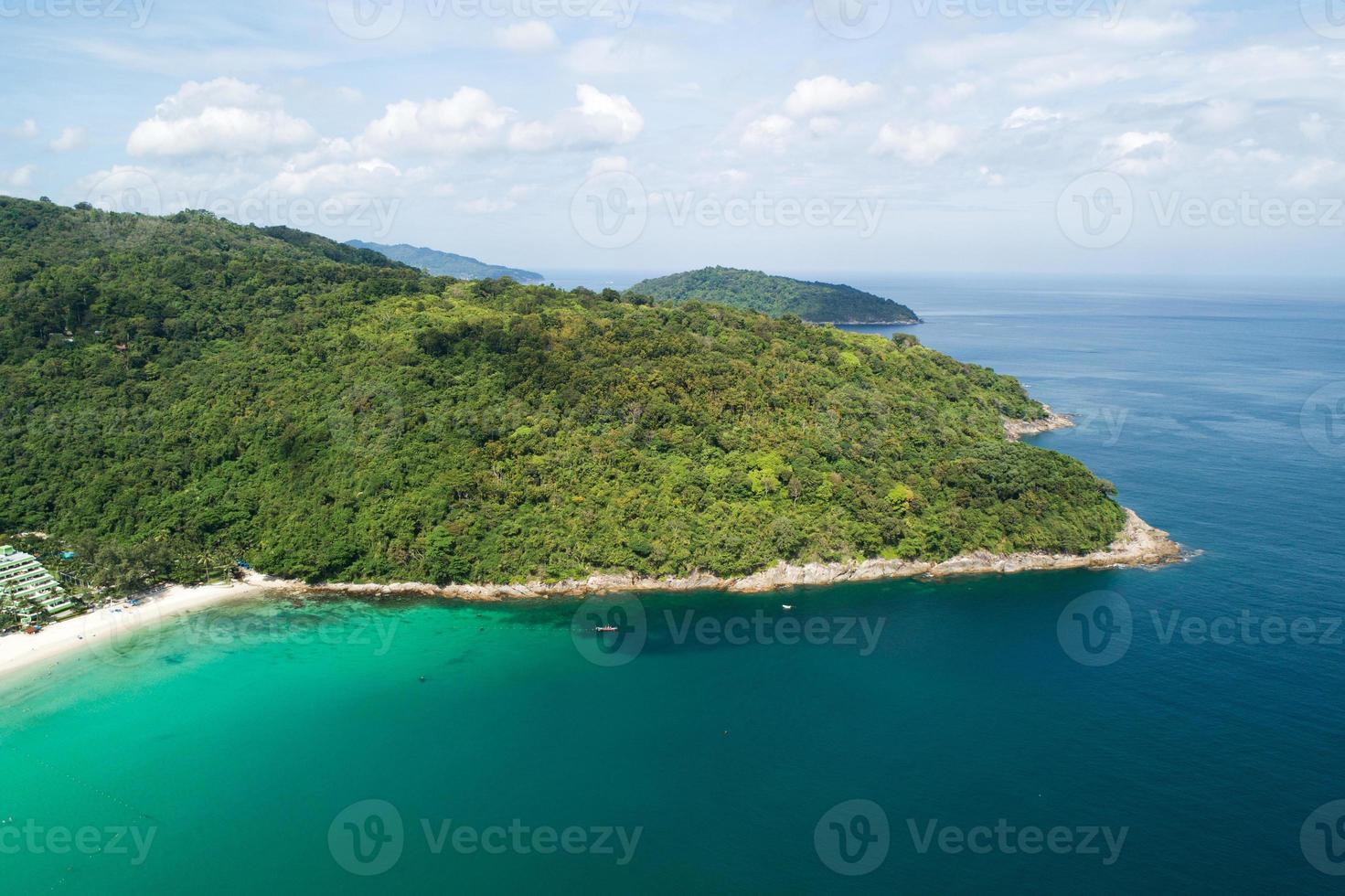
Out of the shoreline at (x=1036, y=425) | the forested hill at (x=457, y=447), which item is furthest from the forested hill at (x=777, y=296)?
the forested hill at (x=457, y=447)

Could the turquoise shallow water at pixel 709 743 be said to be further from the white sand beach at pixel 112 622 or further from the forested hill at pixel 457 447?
the forested hill at pixel 457 447

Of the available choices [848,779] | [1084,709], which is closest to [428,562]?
[848,779]

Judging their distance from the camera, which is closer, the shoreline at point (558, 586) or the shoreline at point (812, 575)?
the shoreline at point (558, 586)

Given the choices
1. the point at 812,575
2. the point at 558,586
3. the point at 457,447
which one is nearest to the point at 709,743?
the point at 558,586

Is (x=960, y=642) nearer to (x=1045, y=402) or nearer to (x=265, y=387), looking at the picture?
(x=265, y=387)

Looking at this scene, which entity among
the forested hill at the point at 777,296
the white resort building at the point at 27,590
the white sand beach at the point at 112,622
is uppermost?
the forested hill at the point at 777,296

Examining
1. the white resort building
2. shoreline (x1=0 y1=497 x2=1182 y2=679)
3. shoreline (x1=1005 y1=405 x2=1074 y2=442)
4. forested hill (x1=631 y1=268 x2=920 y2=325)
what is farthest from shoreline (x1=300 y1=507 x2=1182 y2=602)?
forested hill (x1=631 y1=268 x2=920 y2=325)

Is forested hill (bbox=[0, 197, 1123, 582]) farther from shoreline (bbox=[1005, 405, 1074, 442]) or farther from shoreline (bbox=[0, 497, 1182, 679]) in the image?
shoreline (bbox=[1005, 405, 1074, 442])
